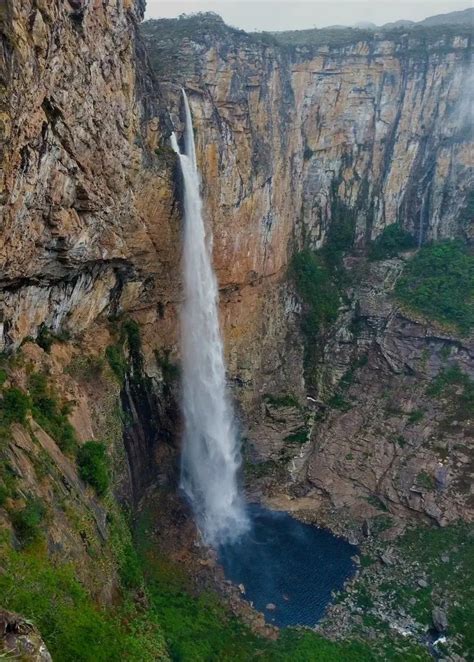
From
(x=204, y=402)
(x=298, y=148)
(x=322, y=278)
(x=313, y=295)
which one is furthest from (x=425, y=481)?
(x=298, y=148)

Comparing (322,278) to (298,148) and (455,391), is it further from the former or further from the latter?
(455,391)

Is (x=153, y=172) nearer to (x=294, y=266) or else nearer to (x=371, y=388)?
(x=294, y=266)

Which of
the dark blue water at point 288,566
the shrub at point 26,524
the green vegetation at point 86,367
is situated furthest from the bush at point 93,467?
the dark blue water at point 288,566

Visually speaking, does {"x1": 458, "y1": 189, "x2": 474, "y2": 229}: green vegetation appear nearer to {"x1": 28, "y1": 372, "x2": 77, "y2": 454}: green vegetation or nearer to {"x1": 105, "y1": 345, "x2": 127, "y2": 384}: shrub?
{"x1": 105, "y1": 345, "x2": 127, "y2": 384}: shrub

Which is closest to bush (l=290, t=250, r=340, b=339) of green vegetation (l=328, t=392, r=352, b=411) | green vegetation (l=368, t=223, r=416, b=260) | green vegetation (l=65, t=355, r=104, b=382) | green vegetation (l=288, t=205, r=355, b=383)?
green vegetation (l=288, t=205, r=355, b=383)

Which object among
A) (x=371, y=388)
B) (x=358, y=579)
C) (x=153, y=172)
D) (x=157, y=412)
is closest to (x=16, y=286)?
(x=153, y=172)
